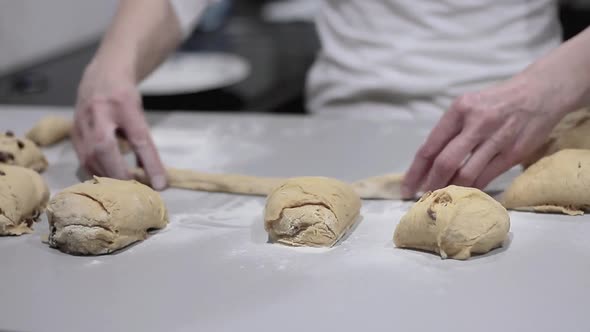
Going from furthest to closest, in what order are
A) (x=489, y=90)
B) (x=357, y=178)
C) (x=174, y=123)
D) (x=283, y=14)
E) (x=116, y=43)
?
(x=283, y=14) → (x=174, y=123) → (x=116, y=43) → (x=357, y=178) → (x=489, y=90)

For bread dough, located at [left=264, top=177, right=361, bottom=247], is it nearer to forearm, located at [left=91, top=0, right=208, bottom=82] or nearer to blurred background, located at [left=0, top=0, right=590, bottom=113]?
forearm, located at [left=91, top=0, right=208, bottom=82]

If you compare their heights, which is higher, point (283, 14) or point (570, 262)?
point (570, 262)

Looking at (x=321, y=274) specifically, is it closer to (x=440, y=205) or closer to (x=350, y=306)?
(x=350, y=306)

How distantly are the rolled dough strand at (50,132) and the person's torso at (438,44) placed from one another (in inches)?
21.8

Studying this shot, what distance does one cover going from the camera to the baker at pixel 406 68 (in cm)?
112

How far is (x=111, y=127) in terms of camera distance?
4.28 ft

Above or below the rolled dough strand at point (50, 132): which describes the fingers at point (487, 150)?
above

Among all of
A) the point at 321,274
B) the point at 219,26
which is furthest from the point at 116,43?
the point at 219,26

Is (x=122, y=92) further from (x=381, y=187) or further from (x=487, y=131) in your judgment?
(x=487, y=131)

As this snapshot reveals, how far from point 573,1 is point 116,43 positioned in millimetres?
1917

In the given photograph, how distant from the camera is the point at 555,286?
896 mm

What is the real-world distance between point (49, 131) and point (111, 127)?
0.86 feet

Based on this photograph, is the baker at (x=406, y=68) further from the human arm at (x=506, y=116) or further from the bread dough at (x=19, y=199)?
the bread dough at (x=19, y=199)

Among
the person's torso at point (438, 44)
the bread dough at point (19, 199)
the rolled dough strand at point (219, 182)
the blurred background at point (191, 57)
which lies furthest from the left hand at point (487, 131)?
the blurred background at point (191, 57)
